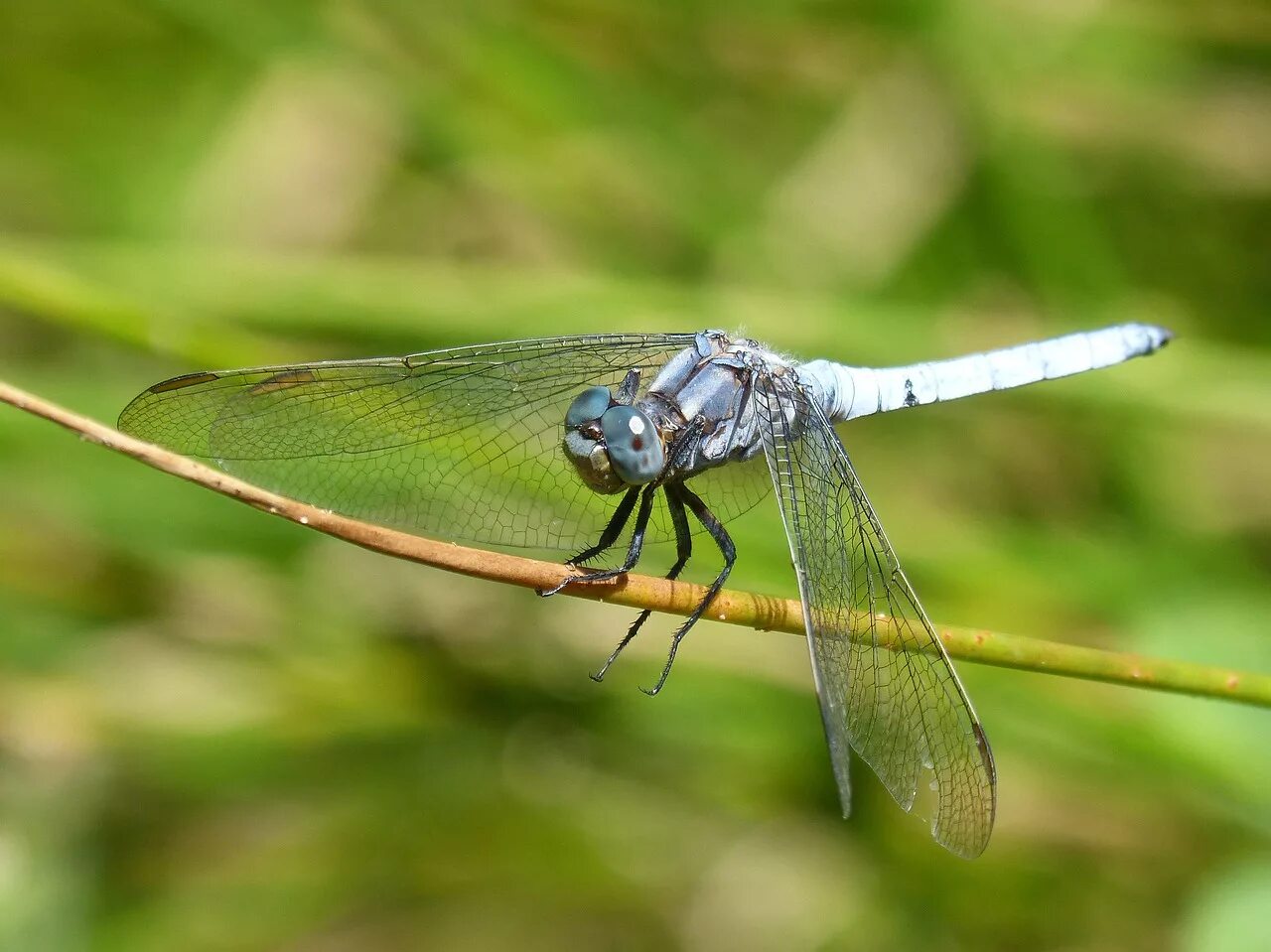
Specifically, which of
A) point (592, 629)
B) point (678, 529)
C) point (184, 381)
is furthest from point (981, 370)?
point (184, 381)

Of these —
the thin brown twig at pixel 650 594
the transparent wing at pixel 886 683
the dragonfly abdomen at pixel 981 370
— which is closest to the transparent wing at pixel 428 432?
the dragonfly abdomen at pixel 981 370

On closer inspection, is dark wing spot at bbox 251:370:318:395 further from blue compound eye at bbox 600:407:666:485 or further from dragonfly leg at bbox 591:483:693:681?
dragonfly leg at bbox 591:483:693:681

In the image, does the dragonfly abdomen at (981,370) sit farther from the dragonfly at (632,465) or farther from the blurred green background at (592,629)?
the blurred green background at (592,629)

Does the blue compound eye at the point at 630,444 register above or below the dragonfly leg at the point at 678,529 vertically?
above

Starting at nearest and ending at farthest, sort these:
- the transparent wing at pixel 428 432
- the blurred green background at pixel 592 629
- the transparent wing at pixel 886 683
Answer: the transparent wing at pixel 886 683 → the transparent wing at pixel 428 432 → the blurred green background at pixel 592 629

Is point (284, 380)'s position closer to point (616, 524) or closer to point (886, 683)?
point (616, 524)

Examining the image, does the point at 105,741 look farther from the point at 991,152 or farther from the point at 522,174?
the point at 991,152
